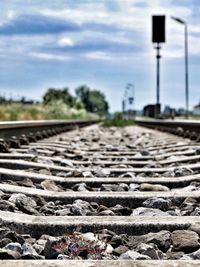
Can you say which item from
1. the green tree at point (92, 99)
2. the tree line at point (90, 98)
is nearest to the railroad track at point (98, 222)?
the tree line at point (90, 98)

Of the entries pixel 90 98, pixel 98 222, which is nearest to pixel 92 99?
pixel 90 98

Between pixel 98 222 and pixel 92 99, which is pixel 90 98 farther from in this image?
pixel 98 222

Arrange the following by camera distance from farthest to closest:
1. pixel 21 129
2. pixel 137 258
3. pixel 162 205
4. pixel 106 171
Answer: pixel 21 129 < pixel 106 171 < pixel 162 205 < pixel 137 258

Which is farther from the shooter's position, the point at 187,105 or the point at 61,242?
the point at 187,105

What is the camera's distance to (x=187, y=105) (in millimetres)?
37875

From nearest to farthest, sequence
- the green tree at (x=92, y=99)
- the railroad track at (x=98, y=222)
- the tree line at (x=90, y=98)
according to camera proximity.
A: the railroad track at (x=98, y=222)
the tree line at (x=90, y=98)
the green tree at (x=92, y=99)

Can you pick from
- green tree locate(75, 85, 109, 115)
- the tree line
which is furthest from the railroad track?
green tree locate(75, 85, 109, 115)

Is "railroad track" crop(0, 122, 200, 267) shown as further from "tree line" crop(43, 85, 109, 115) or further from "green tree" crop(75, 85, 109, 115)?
"green tree" crop(75, 85, 109, 115)

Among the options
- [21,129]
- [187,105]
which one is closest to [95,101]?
[187,105]

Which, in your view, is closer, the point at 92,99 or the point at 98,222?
the point at 98,222

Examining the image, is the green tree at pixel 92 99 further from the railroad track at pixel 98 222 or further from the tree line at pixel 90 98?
the railroad track at pixel 98 222

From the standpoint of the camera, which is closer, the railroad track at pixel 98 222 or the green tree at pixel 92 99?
the railroad track at pixel 98 222

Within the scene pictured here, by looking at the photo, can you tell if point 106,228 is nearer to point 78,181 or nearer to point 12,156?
point 78,181

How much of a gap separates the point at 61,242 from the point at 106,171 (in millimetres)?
2936
